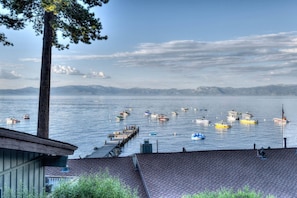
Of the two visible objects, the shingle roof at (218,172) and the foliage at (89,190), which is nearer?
the foliage at (89,190)

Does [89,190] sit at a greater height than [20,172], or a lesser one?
lesser

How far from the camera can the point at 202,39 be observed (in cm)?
10575

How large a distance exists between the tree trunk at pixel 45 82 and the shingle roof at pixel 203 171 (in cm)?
401

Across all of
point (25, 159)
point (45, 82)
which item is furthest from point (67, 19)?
point (25, 159)

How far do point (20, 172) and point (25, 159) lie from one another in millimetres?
451

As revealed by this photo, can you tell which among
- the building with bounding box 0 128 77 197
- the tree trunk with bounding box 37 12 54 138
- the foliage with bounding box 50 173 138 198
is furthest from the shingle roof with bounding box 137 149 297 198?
the foliage with bounding box 50 173 138 198

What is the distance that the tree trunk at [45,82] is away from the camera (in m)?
16.7

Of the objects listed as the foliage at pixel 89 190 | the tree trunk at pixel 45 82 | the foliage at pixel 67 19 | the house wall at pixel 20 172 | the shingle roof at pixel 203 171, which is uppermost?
the foliage at pixel 67 19

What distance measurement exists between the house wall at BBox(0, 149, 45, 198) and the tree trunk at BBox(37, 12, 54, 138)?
6.59 meters

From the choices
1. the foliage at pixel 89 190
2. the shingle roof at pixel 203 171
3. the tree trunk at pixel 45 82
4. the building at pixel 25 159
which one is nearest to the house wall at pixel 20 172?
the building at pixel 25 159

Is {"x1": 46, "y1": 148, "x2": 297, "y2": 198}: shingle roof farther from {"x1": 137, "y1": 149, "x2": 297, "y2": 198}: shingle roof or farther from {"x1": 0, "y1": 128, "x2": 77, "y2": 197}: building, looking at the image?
{"x1": 0, "y1": 128, "x2": 77, "y2": 197}: building

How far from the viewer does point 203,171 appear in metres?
19.7

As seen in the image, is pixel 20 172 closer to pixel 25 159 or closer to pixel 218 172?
pixel 25 159

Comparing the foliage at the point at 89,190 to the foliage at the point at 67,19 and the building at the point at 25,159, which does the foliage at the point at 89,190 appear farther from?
the foliage at the point at 67,19
